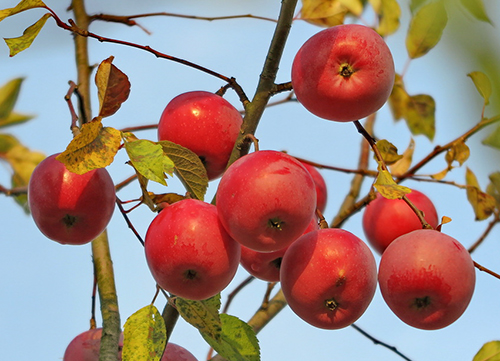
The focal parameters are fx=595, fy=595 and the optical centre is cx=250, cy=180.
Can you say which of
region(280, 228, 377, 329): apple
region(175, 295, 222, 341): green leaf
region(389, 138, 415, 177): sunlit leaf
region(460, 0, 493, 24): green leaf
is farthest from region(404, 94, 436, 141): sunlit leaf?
region(460, 0, 493, 24): green leaf

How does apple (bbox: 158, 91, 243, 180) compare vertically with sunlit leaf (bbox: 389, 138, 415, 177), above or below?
below

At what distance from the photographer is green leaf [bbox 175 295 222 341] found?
1380mm

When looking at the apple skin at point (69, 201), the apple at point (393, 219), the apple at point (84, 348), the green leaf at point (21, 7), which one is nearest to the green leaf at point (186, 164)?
the apple skin at point (69, 201)

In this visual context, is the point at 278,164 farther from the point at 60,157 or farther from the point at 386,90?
the point at 60,157

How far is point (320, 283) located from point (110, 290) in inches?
28.9

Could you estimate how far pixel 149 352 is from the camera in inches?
51.3

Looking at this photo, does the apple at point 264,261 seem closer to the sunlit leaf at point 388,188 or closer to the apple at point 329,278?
the apple at point 329,278

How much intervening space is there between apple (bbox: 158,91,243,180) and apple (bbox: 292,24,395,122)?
31 cm

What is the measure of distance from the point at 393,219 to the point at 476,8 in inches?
62.3

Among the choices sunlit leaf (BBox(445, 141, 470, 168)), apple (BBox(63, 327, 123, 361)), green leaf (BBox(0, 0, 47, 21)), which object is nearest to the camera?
green leaf (BBox(0, 0, 47, 21))

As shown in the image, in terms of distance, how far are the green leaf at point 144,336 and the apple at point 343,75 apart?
0.62 m

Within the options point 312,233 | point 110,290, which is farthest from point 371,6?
point 110,290

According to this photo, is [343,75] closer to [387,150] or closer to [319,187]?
[387,150]

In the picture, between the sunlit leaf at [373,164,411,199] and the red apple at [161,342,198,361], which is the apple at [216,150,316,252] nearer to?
the sunlit leaf at [373,164,411,199]
